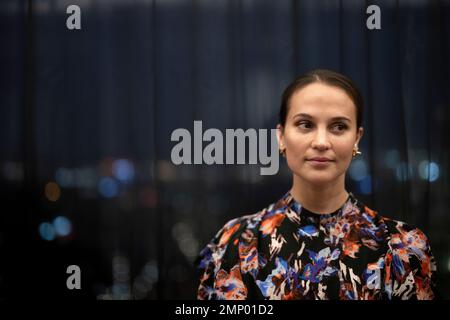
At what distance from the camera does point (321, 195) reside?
1207 millimetres

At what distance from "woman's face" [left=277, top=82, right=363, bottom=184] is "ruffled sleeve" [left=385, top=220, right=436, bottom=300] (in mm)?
269

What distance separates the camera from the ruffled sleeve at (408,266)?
1.20 meters

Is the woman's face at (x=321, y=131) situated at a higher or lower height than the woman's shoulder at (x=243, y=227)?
higher

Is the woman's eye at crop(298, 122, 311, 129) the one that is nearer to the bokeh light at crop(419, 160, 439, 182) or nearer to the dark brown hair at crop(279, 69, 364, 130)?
the dark brown hair at crop(279, 69, 364, 130)

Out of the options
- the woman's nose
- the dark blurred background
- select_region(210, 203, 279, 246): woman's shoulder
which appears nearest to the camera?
the woman's nose

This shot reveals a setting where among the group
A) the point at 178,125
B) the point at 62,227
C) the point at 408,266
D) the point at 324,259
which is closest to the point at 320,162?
the point at 324,259

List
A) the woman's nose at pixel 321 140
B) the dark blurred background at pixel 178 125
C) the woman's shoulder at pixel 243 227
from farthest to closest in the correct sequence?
the dark blurred background at pixel 178 125
the woman's shoulder at pixel 243 227
the woman's nose at pixel 321 140

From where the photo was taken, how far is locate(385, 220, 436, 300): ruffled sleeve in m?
1.20

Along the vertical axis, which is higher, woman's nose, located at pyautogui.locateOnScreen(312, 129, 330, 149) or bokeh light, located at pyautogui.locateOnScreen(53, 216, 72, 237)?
woman's nose, located at pyautogui.locateOnScreen(312, 129, 330, 149)

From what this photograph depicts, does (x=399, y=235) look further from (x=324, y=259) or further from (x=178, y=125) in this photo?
(x=178, y=125)

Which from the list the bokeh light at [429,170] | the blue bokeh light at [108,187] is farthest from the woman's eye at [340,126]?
the blue bokeh light at [108,187]

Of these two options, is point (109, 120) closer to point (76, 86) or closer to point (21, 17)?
point (76, 86)

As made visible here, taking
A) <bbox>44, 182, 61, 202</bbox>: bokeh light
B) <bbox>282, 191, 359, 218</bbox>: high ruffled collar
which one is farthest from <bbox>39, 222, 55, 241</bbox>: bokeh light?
<bbox>282, 191, 359, 218</bbox>: high ruffled collar

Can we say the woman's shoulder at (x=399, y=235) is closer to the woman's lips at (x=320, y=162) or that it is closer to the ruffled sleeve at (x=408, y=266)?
the ruffled sleeve at (x=408, y=266)
